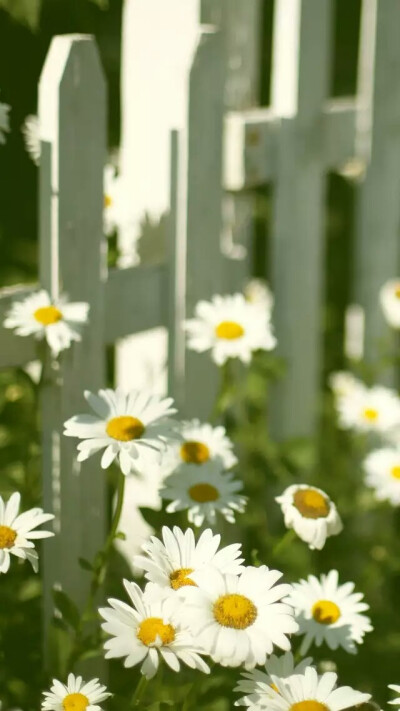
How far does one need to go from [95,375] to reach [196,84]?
0.64 metres

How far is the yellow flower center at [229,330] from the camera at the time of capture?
2172mm

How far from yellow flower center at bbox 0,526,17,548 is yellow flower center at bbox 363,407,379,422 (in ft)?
4.50

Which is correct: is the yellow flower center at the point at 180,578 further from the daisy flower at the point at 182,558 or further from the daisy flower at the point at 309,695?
the daisy flower at the point at 309,695

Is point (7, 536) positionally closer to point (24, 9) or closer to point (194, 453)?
point (194, 453)

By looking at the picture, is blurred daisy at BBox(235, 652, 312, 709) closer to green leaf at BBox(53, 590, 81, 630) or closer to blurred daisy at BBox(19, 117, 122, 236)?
green leaf at BBox(53, 590, 81, 630)

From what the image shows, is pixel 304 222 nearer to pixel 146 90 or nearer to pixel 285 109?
pixel 285 109

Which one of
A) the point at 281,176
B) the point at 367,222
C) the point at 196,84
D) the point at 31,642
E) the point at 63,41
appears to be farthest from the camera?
the point at 367,222

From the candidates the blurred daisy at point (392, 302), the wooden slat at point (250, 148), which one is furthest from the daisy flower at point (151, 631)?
the blurred daisy at point (392, 302)

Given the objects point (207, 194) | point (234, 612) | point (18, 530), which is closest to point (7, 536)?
point (18, 530)

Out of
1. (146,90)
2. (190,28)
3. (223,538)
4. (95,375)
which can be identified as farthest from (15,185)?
(223,538)

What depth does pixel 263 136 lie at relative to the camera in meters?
2.60

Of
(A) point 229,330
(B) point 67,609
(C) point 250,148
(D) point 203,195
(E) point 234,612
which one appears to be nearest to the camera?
(E) point 234,612

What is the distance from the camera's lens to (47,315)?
1896 millimetres

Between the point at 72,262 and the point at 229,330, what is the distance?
36cm
